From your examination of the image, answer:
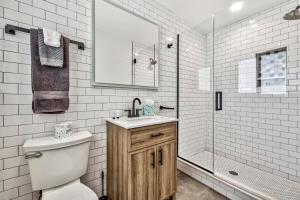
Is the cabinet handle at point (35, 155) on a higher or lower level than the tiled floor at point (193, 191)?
higher

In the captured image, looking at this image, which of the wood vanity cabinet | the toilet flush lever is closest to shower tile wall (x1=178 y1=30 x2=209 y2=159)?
the wood vanity cabinet

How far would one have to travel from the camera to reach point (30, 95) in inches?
46.6

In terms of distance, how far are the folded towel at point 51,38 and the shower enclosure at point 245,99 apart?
70.5 inches

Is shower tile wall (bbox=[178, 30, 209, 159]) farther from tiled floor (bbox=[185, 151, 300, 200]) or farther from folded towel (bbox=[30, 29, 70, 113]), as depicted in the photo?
folded towel (bbox=[30, 29, 70, 113])

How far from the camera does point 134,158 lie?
1.26 m

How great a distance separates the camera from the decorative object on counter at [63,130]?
47.5 inches

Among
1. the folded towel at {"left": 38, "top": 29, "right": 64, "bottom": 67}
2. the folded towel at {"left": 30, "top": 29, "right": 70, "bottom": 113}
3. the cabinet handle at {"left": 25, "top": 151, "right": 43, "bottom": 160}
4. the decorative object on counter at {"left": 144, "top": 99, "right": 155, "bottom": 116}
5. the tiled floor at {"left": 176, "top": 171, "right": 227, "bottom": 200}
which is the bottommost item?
the tiled floor at {"left": 176, "top": 171, "right": 227, "bottom": 200}

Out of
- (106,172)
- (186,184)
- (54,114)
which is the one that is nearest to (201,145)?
(186,184)

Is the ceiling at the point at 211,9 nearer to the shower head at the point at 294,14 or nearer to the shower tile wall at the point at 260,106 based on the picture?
the shower tile wall at the point at 260,106

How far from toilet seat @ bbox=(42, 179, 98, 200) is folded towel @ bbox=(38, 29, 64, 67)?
99cm

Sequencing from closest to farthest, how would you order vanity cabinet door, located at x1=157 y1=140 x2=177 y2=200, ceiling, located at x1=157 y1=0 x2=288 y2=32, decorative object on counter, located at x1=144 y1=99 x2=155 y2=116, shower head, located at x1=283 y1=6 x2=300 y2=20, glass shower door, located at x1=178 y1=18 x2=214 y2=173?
vanity cabinet door, located at x1=157 y1=140 x2=177 y2=200
shower head, located at x1=283 y1=6 x2=300 y2=20
decorative object on counter, located at x1=144 y1=99 x2=155 y2=116
ceiling, located at x1=157 y1=0 x2=288 y2=32
glass shower door, located at x1=178 y1=18 x2=214 y2=173

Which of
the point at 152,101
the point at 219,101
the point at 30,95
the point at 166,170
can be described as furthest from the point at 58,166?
the point at 219,101

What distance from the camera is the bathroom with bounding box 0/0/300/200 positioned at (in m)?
1.14

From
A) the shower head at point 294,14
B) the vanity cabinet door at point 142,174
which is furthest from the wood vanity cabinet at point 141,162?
the shower head at point 294,14
